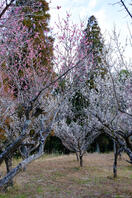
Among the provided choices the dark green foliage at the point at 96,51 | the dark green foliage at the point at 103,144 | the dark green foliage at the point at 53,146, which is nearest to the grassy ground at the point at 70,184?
the dark green foliage at the point at 96,51

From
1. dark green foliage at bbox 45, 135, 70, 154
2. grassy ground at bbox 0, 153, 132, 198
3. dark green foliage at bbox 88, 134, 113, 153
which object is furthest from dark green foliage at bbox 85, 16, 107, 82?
dark green foliage at bbox 45, 135, 70, 154

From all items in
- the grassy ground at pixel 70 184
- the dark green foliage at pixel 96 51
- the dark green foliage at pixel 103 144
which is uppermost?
the dark green foliage at pixel 96 51

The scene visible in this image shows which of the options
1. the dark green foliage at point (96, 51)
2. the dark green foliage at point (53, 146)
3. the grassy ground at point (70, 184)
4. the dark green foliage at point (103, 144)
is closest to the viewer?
the dark green foliage at point (96, 51)

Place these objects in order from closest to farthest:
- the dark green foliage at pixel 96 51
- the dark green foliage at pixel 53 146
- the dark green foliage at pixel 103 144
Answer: the dark green foliage at pixel 96 51
the dark green foliage at pixel 53 146
the dark green foliage at pixel 103 144

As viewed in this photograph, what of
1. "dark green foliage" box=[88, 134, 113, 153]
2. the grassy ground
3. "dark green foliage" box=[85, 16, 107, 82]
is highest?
"dark green foliage" box=[85, 16, 107, 82]

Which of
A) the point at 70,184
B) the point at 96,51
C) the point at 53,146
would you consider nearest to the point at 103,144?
the point at 53,146

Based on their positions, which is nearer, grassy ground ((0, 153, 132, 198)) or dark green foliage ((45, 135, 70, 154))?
grassy ground ((0, 153, 132, 198))

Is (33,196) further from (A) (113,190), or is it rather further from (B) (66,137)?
(B) (66,137)

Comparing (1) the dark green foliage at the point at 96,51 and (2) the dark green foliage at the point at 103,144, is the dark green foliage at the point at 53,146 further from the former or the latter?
(1) the dark green foliage at the point at 96,51

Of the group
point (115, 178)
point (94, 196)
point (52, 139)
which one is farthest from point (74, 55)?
point (52, 139)

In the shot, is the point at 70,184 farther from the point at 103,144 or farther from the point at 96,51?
the point at 103,144

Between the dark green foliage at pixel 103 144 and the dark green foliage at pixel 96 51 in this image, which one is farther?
the dark green foliage at pixel 103 144

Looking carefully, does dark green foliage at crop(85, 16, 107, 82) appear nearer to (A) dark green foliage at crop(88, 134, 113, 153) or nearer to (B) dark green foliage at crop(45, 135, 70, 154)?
(A) dark green foliage at crop(88, 134, 113, 153)

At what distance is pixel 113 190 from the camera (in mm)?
5852
